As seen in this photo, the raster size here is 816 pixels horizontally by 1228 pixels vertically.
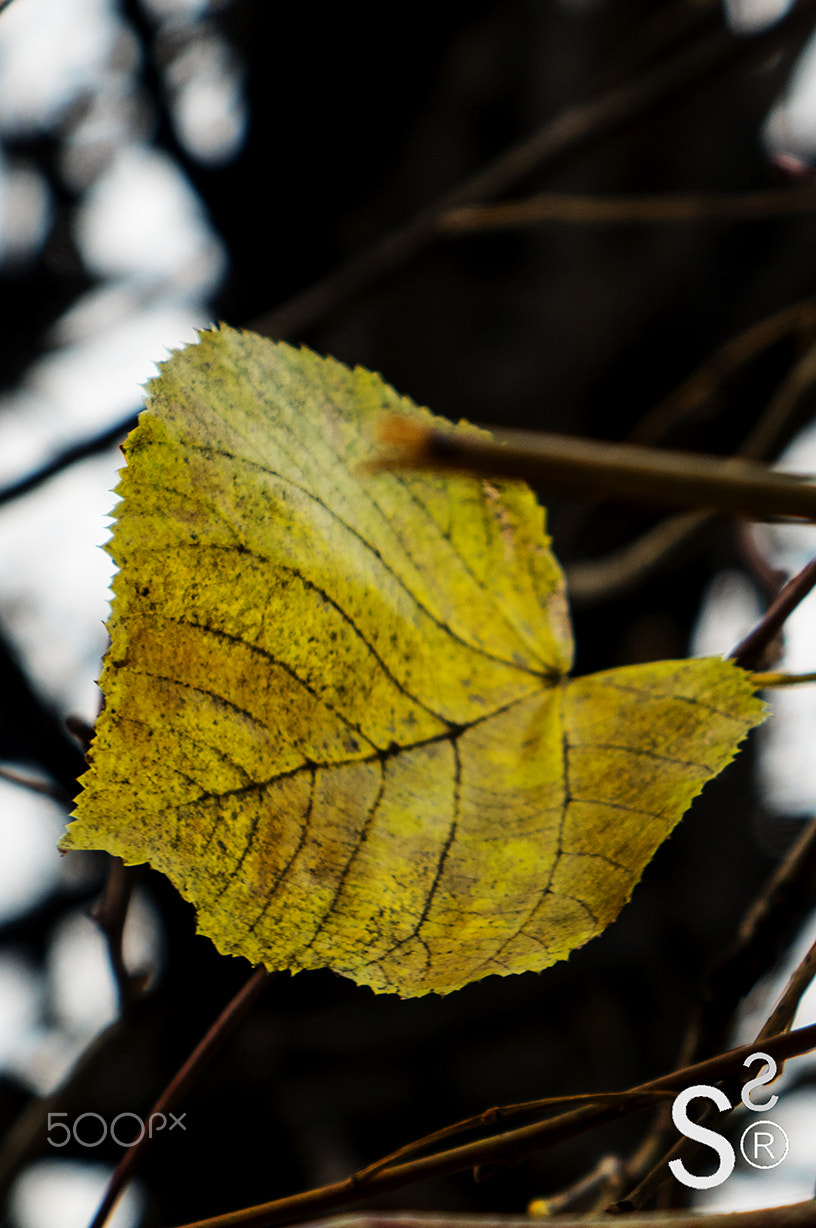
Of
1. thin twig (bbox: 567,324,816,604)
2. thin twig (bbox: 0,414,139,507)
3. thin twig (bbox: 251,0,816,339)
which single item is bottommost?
thin twig (bbox: 0,414,139,507)

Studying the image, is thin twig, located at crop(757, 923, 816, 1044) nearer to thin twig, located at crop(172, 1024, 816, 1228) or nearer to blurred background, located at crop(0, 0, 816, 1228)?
thin twig, located at crop(172, 1024, 816, 1228)

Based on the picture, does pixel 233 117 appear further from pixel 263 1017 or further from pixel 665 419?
pixel 263 1017

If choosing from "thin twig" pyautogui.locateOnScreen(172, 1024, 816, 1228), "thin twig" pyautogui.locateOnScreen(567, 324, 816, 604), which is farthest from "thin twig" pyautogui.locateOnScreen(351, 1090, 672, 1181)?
"thin twig" pyautogui.locateOnScreen(567, 324, 816, 604)

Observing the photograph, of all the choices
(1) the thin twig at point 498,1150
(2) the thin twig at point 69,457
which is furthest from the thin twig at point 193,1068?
(2) the thin twig at point 69,457

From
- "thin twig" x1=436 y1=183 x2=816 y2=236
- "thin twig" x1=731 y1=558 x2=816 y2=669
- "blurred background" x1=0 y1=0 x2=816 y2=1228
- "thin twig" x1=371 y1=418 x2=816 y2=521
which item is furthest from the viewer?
"blurred background" x1=0 y1=0 x2=816 y2=1228

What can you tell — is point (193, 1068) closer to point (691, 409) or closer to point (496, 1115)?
point (496, 1115)

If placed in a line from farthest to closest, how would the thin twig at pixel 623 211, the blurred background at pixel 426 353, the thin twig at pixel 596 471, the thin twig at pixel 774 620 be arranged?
the blurred background at pixel 426 353
the thin twig at pixel 623 211
the thin twig at pixel 774 620
the thin twig at pixel 596 471

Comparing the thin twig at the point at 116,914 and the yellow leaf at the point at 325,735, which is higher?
the yellow leaf at the point at 325,735

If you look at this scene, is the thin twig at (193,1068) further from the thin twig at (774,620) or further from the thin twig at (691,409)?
the thin twig at (691,409)
